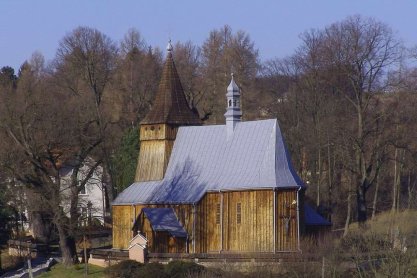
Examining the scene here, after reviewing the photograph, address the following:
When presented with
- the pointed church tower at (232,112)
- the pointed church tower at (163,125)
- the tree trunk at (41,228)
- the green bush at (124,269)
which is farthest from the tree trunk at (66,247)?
the pointed church tower at (232,112)

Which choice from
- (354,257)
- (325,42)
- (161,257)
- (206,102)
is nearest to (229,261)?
(161,257)

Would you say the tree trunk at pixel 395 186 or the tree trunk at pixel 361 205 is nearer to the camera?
the tree trunk at pixel 361 205

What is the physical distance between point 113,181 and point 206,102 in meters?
13.3

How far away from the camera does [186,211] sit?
181ft

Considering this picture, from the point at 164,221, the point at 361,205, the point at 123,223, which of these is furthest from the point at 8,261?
the point at 361,205

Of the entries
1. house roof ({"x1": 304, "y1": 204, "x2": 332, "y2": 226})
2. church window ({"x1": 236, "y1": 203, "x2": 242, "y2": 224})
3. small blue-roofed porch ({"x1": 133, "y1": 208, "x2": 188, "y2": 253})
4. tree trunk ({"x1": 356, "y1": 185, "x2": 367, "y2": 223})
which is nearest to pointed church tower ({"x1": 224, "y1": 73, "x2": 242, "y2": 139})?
church window ({"x1": 236, "y1": 203, "x2": 242, "y2": 224})

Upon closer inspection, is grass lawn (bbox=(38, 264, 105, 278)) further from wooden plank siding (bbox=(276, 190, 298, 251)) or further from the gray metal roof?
wooden plank siding (bbox=(276, 190, 298, 251))

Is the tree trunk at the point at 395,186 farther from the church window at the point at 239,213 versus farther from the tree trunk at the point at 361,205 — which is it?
the church window at the point at 239,213

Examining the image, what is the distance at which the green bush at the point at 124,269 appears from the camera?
49.1m

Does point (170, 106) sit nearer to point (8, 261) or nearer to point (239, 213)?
point (239, 213)

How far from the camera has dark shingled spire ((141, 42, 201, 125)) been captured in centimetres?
5887

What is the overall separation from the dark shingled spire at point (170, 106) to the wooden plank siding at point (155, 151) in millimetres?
362

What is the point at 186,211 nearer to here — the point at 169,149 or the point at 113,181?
the point at 169,149

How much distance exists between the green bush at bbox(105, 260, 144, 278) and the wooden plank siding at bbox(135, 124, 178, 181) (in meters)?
8.11
